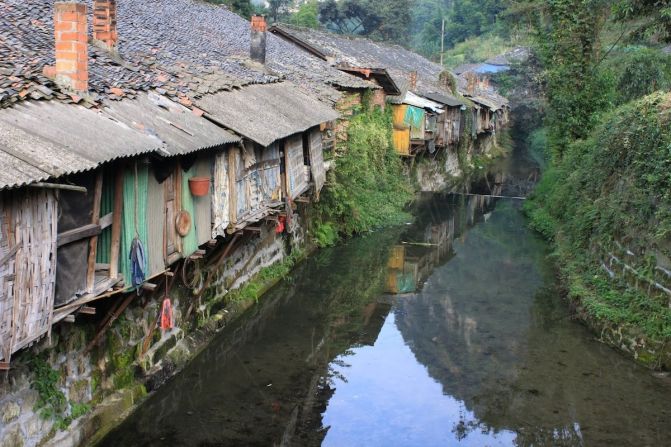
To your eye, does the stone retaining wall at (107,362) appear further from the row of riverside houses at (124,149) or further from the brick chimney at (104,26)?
the brick chimney at (104,26)

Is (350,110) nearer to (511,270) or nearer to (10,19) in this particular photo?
(511,270)

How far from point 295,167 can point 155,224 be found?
7314mm

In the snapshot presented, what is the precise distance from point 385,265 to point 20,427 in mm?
14258

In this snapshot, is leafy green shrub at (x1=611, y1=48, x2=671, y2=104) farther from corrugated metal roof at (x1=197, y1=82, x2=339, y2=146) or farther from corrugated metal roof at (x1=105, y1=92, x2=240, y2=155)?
corrugated metal roof at (x1=105, y1=92, x2=240, y2=155)

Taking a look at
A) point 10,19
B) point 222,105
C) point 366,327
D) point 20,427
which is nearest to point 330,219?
point 366,327

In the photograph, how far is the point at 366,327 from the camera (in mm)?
16125

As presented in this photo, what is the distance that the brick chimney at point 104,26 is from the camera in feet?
40.3

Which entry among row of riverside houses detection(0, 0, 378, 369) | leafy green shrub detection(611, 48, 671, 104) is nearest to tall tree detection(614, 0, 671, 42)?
leafy green shrub detection(611, 48, 671, 104)

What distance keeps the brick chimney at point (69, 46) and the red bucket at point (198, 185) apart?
2.29 m

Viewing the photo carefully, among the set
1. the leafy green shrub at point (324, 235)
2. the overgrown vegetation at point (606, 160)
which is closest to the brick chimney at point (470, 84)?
the overgrown vegetation at point (606, 160)

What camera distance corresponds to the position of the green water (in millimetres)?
11070

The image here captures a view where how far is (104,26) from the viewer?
1230 cm

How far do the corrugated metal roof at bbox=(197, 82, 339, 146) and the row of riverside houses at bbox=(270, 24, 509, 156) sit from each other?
9.26 m

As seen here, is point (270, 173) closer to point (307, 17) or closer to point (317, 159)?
point (317, 159)
